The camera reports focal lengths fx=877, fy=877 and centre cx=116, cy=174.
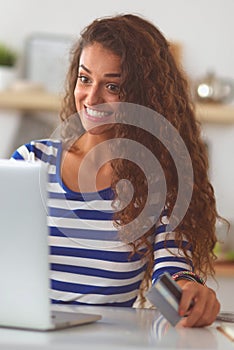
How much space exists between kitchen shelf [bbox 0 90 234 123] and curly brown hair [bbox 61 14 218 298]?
1.81 m

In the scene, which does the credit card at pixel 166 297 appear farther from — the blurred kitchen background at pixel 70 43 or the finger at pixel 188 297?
the blurred kitchen background at pixel 70 43

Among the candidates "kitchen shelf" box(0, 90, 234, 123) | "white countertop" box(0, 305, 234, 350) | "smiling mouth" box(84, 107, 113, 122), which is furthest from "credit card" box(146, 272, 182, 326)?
"kitchen shelf" box(0, 90, 234, 123)

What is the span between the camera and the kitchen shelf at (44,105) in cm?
392

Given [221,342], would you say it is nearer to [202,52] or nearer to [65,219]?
[65,219]

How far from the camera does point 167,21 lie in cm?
Result: 400

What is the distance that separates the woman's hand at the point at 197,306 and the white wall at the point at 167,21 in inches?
93.6

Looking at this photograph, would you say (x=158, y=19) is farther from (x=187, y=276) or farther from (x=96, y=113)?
(x=187, y=276)

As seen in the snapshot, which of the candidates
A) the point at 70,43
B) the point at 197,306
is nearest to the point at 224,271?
the point at 70,43

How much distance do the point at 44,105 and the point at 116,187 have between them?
79.0 inches

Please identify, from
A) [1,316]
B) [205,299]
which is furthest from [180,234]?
[1,316]

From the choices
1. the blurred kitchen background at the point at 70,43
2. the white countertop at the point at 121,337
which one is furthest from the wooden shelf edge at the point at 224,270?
the white countertop at the point at 121,337

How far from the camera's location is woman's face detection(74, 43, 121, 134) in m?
1.95

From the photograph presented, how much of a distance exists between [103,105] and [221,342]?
66 cm

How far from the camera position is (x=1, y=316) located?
59.1 inches
